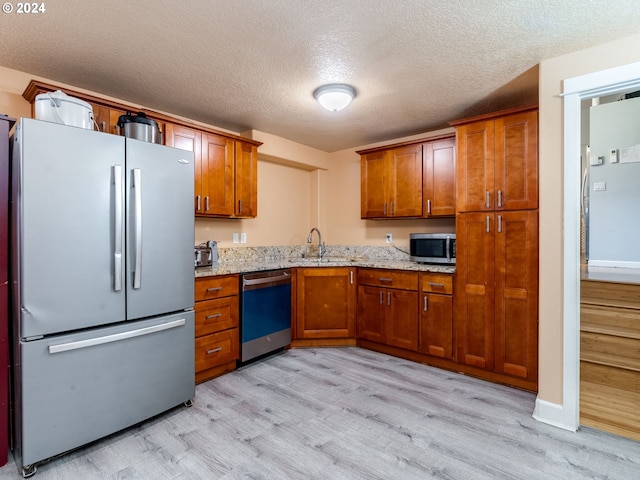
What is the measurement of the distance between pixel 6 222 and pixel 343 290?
8.99 ft

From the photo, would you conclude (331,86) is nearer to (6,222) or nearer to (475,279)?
(475,279)

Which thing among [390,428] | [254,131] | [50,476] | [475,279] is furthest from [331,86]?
[50,476]

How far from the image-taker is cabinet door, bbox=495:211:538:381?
8.38ft

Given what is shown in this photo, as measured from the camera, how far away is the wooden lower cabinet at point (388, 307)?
3.21 metres

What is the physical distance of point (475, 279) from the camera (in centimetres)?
284

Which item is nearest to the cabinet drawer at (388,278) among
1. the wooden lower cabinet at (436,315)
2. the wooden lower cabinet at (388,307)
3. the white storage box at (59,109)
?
the wooden lower cabinet at (388,307)

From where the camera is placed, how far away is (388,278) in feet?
11.0

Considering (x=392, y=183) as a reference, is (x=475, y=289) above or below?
below

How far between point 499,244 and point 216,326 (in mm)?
2448

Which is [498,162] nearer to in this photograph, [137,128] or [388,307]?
[388,307]

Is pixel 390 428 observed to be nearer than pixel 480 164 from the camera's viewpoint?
Yes

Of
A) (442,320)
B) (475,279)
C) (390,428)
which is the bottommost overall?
(390,428)

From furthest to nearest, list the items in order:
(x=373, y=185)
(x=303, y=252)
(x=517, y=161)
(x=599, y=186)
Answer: (x=303, y=252), (x=373, y=185), (x=599, y=186), (x=517, y=161)

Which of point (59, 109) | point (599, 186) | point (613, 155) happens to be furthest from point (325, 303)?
point (613, 155)
